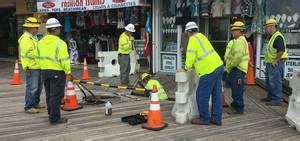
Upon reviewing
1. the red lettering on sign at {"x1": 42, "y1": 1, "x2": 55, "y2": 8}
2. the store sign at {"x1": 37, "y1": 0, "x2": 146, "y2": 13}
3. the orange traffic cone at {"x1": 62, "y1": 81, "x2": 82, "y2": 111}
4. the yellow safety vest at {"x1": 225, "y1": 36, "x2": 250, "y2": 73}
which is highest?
the red lettering on sign at {"x1": 42, "y1": 1, "x2": 55, "y2": 8}

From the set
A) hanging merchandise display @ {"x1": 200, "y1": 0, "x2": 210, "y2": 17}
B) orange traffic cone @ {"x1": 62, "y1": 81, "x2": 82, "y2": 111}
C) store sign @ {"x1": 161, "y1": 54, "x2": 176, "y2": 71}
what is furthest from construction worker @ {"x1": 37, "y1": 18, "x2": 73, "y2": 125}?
store sign @ {"x1": 161, "y1": 54, "x2": 176, "y2": 71}

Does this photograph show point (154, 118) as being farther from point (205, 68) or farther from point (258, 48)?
point (258, 48)

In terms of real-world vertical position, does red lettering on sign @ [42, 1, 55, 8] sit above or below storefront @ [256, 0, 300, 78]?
above

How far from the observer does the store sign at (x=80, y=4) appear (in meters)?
13.2

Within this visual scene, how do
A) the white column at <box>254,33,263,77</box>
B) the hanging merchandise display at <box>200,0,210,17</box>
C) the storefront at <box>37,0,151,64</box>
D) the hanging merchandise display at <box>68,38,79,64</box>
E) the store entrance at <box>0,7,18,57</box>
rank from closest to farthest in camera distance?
1. the white column at <box>254,33,263,77</box>
2. the hanging merchandise display at <box>200,0,210,17</box>
3. the storefront at <box>37,0,151,64</box>
4. the hanging merchandise display at <box>68,38,79,64</box>
5. the store entrance at <box>0,7,18,57</box>

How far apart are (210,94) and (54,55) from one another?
2.79 metres

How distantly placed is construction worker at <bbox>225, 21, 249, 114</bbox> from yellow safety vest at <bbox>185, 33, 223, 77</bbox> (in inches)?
35.1

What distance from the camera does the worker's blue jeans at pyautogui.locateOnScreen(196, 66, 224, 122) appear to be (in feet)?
22.1

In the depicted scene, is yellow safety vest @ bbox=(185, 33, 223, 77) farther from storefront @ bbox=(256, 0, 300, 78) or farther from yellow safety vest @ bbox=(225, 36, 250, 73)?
storefront @ bbox=(256, 0, 300, 78)

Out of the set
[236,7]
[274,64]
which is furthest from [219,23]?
[274,64]

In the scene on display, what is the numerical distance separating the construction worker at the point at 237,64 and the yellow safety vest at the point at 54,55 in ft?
10.0

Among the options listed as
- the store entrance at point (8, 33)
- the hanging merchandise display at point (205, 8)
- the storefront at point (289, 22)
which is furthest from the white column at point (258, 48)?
the store entrance at point (8, 33)

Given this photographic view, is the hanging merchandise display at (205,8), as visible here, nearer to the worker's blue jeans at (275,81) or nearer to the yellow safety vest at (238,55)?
the worker's blue jeans at (275,81)

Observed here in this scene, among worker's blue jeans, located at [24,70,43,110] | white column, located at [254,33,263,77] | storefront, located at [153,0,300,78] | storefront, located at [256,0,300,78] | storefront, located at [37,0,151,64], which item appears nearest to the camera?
worker's blue jeans, located at [24,70,43,110]
